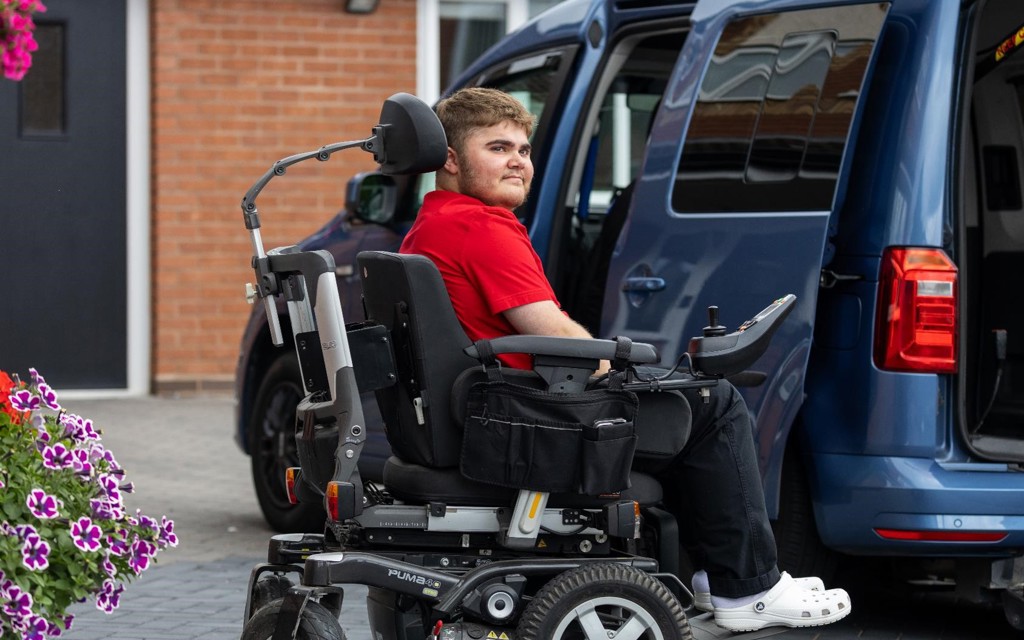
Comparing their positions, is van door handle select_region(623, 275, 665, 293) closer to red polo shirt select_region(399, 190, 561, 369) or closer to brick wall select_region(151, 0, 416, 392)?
red polo shirt select_region(399, 190, 561, 369)

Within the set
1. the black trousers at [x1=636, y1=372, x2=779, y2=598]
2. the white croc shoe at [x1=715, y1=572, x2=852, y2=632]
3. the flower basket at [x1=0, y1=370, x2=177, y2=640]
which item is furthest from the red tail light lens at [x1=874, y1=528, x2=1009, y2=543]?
the flower basket at [x1=0, y1=370, x2=177, y2=640]

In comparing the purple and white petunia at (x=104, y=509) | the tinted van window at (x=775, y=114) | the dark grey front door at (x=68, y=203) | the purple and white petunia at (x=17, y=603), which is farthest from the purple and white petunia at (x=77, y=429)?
the dark grey front door at (x=68, y=203)

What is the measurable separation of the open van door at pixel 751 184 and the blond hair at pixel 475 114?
1064mm

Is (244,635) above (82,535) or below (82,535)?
below

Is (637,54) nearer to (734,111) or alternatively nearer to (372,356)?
(734,111)

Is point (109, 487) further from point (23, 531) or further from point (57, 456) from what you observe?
point (23, 531)

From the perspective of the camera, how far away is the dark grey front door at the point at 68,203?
12305mm

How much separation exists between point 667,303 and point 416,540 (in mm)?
1597

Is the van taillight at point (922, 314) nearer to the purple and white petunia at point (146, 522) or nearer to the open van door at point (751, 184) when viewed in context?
the open van door at point (751, 184)

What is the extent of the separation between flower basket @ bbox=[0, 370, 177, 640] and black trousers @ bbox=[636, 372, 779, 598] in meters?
1.27

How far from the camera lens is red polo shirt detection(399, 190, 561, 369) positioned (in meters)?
4.24

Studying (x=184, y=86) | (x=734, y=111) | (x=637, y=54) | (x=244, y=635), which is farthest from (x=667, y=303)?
(x=184, y=86)

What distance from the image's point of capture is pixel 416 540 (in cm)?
424

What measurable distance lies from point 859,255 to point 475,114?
4.38ft
